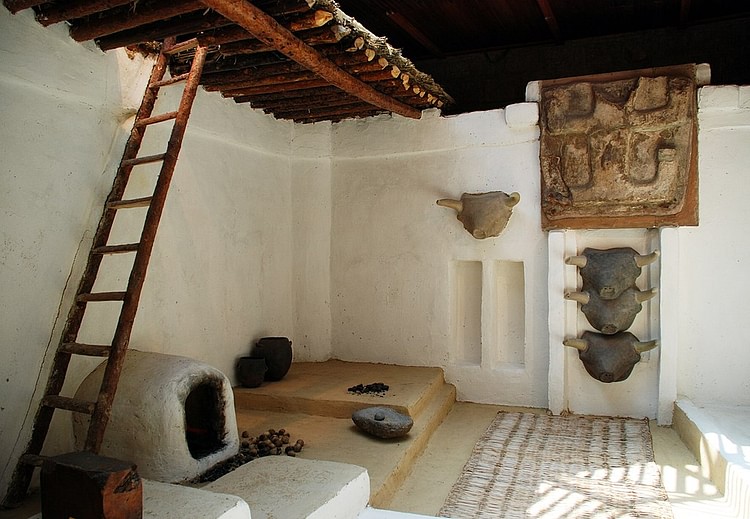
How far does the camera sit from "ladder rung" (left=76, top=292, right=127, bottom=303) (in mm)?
3172

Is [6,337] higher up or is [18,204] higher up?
[18,204]

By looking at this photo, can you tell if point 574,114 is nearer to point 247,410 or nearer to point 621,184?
point 621,184

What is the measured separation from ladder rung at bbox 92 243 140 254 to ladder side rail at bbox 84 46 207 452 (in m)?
0.09

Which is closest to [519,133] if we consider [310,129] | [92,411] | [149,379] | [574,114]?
[574,114]

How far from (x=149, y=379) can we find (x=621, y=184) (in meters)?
4.18

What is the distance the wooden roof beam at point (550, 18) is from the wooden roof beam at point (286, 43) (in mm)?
2267

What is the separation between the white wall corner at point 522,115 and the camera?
5.38 metres

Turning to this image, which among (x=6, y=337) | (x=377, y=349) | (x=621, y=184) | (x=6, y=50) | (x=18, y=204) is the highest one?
(x=6, y=50)

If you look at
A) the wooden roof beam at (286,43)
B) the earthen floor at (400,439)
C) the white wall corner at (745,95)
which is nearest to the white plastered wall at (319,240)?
the white wall corner at (745,95)

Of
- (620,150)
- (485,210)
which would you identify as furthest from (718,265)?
(485,210)

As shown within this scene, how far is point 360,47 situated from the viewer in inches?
146

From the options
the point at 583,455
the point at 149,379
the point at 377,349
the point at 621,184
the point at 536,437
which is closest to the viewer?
the point at 149,379

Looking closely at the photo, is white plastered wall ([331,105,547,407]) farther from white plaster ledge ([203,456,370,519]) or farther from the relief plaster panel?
white plaster ledge ([203,456,370,519])

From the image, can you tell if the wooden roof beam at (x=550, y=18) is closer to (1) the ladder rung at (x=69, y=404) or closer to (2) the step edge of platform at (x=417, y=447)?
(2) the step edge of platform at (x=417, y=447)
